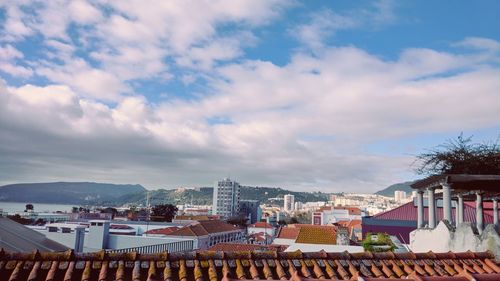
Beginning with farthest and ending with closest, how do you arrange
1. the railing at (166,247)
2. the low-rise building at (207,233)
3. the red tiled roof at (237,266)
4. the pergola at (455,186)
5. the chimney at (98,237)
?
1. the low-rise building at (207,233)
2. the chimney at (98,237)
3. the railing at (166,247)
4. the pergola at (455,186)
5. the red tiled roof at (237,266)

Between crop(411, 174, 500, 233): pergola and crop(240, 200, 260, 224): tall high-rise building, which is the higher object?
crop(411, 174, 500, 233): pergola

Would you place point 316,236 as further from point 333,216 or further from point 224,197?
point 224,197

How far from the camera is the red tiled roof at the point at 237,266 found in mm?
4836

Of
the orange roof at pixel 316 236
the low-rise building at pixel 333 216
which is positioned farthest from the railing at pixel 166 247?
the low-rise building at pixel 333 216

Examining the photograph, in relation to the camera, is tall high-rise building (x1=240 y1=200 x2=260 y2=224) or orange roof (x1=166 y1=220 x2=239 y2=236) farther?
tall high-rise building (x1=240 y1=200 x2=260 y2=224)

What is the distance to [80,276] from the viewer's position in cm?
487

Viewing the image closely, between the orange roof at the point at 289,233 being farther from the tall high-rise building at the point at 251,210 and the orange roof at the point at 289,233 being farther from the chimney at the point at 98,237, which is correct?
the tall high-rise building at the point at 251,210

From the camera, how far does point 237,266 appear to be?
5.33m

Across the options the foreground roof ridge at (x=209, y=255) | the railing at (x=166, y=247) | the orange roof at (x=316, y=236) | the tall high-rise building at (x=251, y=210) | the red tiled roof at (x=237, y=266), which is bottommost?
the tall high-rise building at (x=251, y=210)

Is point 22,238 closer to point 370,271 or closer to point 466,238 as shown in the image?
point 370,271

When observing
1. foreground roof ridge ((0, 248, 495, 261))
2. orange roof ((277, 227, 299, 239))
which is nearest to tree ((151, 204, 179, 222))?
orange roof ((277, 227, 299, 239))

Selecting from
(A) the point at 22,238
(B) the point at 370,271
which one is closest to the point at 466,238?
(B) the point at 370,271

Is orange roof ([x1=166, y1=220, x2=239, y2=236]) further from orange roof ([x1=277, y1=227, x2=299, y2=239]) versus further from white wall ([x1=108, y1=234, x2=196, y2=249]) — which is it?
white wall ([x1=108, y1=234, x2=196, y2=249])

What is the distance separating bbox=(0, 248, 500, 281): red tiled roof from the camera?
484 cm
